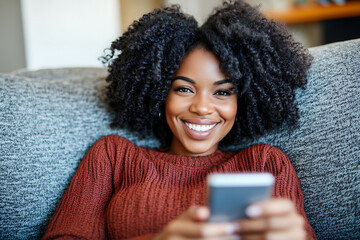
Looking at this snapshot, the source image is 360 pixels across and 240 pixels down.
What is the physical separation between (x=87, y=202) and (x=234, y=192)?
509 millimetres

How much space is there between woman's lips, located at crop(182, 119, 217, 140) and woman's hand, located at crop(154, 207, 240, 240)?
380 millimetres

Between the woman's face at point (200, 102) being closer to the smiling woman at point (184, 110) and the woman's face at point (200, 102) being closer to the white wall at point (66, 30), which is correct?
the smiling woman at point (184, 110)

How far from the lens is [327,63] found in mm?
1004

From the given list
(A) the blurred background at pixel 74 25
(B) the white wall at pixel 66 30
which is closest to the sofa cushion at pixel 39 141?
(A) the blurred background at pixel 74 25

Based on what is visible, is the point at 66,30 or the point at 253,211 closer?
the point at 253,211

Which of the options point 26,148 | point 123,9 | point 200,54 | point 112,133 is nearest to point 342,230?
point 200,54

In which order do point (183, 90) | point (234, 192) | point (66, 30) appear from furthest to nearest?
point (66, 30), point (183, 90), point (234, 192)

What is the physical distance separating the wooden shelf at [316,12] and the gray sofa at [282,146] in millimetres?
2107

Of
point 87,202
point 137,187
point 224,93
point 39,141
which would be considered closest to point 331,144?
point 224,93

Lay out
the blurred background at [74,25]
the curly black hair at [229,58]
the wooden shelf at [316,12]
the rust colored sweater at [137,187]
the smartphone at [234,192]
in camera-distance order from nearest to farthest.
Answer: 1. the smartphone at [234,192]
2. the rust colored sweater at [137,187]
3. the curly black hair at [229,58]
4. the blurred background at [74,25]
5. the wooden shelf at [316,12]

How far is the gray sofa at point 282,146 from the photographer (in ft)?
→ 3.00

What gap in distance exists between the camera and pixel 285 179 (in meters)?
0.92

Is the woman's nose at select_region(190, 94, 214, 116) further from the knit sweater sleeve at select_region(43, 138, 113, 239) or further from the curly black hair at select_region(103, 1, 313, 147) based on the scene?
the knit sweater sleeve at select_region(43, 138, 113, 239)

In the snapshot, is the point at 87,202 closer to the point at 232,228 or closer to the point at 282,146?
the point at 232,228
